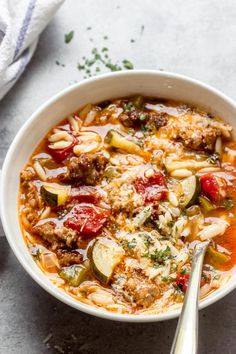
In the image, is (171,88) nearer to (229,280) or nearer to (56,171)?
(56,171)

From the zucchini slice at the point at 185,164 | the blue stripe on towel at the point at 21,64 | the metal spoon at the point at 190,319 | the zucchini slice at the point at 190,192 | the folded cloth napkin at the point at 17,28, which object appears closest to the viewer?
the metal spoon at the point at 190,319

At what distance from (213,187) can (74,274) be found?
3.88ft

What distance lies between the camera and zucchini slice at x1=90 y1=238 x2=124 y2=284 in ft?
16.4

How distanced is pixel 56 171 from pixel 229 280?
4.95ft

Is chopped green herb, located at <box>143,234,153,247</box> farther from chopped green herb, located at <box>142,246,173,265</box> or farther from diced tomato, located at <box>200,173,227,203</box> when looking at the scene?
diced tomato, located at <box>200,173,227,203</box>

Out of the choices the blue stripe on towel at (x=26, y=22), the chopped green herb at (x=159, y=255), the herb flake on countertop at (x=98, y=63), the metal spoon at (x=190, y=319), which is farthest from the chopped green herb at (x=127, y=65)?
the metal spoon at (x=190, y=319)

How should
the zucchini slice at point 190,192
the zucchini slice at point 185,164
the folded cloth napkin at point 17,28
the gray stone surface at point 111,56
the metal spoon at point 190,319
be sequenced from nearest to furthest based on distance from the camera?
the metal spoon at point 190,319 < the zucchini slice at point 190,192 < the zucchini slice at point 185,164 < the gray stone surface at point 111,56 < the folded cloth napkin at point 17,28

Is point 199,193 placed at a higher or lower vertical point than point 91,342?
higher

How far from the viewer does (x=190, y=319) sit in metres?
4.35

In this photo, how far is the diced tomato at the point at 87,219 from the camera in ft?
16.9

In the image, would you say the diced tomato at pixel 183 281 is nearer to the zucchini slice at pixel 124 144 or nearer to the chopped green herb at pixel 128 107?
the zucchini slice at pixel 124 144

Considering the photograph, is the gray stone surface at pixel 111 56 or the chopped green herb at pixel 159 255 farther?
the gray stone surface at pixel 111 56

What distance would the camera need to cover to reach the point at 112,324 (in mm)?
5457

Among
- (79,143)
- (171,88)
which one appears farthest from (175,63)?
(79,143)
